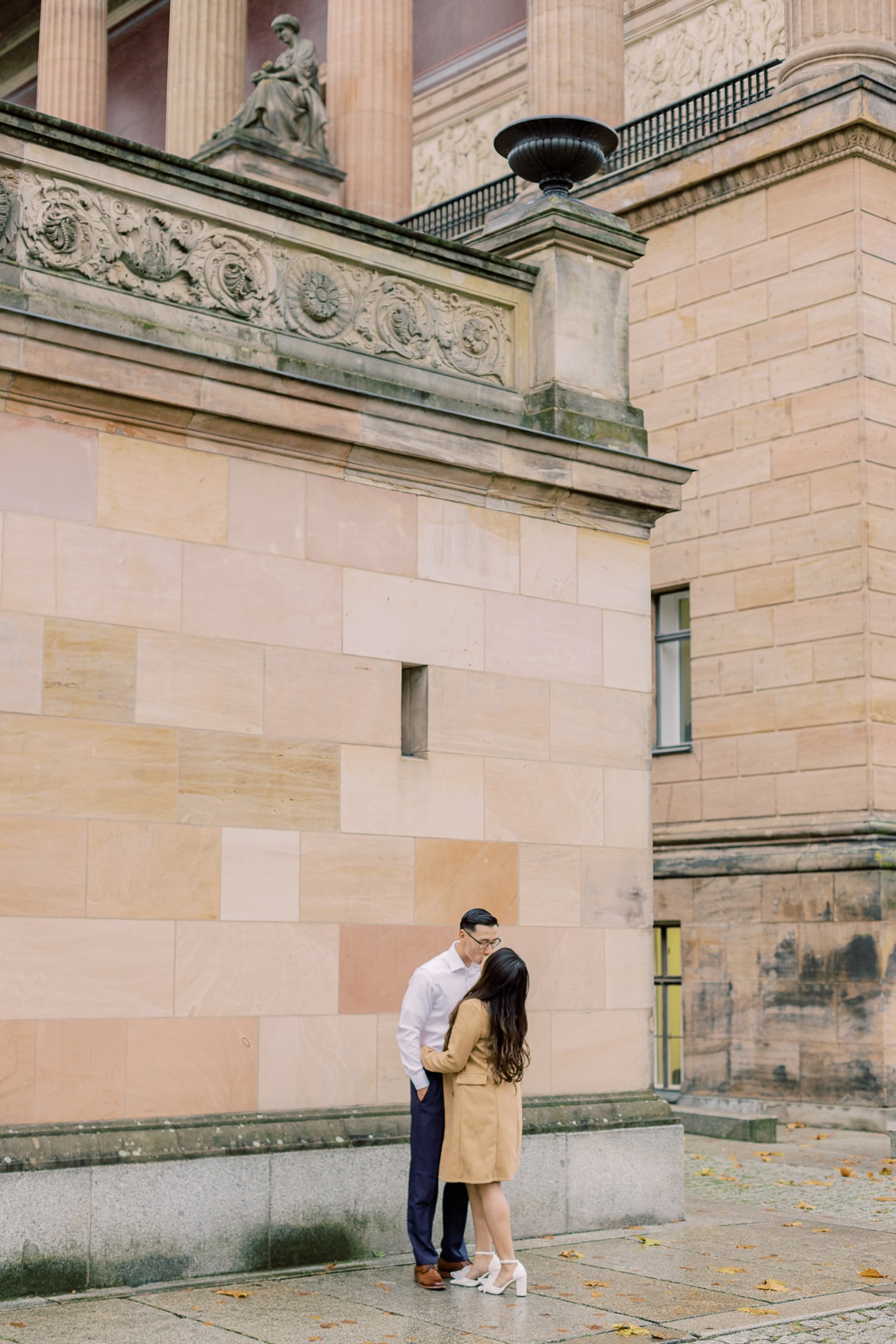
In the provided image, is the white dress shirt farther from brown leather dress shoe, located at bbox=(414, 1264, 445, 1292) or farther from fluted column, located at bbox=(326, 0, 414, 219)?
fluted column, located at bbox=(326, 0, 414, 219)

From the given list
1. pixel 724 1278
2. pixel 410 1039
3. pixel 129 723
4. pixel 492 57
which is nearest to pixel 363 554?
pixel 129 723

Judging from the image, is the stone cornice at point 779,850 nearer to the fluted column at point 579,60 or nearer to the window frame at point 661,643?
the window frame at point 661,643

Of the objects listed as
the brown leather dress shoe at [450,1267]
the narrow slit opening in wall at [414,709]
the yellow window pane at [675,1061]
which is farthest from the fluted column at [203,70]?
the brown leather dress shoe at [450,1267]

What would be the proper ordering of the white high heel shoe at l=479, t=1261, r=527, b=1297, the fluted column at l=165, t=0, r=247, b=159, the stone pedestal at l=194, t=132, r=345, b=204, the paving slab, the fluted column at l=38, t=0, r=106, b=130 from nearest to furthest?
the paving slab < the white high heel shoe at l=479, t=1261, r=527, b=1297 < the stone pedestal at l=194, t=132, r=345, b=204 < the fluted column at l=165, t=0, r=247, b=159 < the fluted column at l=38, t=0, r=106, b=130

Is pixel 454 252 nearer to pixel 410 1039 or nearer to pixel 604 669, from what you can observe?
pixel 604 669

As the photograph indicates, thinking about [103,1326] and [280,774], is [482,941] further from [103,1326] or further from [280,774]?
[103,1326]

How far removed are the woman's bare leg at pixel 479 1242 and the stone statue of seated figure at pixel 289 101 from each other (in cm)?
1575

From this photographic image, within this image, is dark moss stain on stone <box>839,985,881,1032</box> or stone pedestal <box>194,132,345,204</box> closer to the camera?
dark moss stain on stone <box>839,985,881,1032</box>

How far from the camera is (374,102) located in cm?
2484

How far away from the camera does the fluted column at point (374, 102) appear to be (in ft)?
80.8

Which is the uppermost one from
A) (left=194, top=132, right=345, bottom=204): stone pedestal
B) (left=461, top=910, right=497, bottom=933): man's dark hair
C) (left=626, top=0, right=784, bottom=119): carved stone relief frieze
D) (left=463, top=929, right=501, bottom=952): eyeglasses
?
(left=626, top=0, right=784, bottom=119): carved stone relief frieze

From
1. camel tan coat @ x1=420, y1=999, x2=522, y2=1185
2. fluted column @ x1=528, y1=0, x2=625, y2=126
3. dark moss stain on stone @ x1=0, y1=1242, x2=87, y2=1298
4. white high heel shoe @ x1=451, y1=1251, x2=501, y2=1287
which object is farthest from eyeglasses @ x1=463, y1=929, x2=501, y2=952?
fluted column @ x1=528, y1=0, x2=625, y2=126

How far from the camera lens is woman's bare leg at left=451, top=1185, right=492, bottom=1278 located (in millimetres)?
8898

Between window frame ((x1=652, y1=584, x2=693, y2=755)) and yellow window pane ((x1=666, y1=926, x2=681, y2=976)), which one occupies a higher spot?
window frame ((x1=652, y1=584, x2=693, y2=755))
